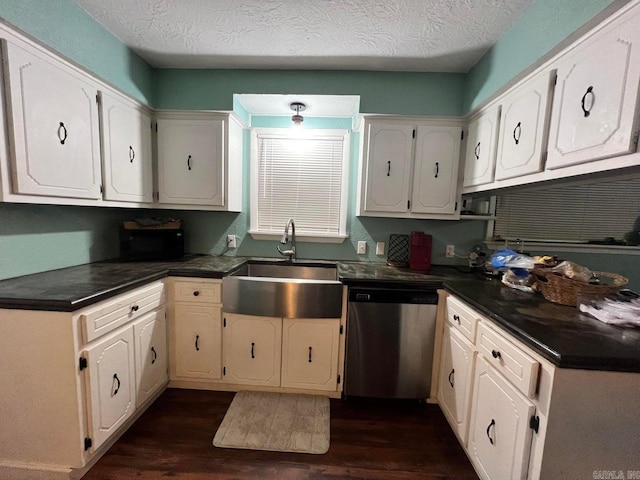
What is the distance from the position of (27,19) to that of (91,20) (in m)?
0.45

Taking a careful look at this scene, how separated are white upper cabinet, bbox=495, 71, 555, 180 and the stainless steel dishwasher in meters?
0.92

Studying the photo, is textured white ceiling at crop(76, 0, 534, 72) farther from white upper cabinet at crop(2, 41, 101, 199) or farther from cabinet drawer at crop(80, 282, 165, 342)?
cabinet drawer at crop(80, 282, 165, 342)

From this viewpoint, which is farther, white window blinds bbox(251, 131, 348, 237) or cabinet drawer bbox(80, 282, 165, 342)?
white window blinds bbox(251, 131, 348, 237)

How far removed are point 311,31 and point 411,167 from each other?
1182 mm

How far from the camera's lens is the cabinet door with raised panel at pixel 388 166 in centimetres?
217

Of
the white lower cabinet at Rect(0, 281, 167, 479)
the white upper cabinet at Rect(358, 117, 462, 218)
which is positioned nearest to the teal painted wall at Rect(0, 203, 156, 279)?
the white lower cabinet at Rect(0, 281, 167, 479)

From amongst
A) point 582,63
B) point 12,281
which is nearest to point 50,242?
point 12,281

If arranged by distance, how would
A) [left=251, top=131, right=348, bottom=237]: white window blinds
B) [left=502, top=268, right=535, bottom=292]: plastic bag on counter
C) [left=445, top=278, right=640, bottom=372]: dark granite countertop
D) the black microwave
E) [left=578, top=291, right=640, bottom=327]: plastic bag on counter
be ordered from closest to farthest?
[left=445, top=278, right=640, bottom=372]: dark granite countertop
[left=578, top=291, right=640, bottom=327]: plastic bag on counter
[left=502, top=268, right=535, bottom=292]: plastic bag on counter
the black microwave
[left=251, top=131, right=348, bottom=237]: white window blinds

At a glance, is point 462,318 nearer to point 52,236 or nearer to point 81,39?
point 52,236

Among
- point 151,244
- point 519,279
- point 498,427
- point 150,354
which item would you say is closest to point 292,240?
point 151,244

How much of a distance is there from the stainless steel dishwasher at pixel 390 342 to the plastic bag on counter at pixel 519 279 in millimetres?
450

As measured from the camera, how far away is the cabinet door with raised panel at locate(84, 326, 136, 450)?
1.33 metres

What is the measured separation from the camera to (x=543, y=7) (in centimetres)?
135

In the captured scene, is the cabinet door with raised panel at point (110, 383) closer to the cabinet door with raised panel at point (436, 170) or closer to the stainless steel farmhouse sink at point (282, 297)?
the stainless steel farmhouse sink at point (282, 297)
